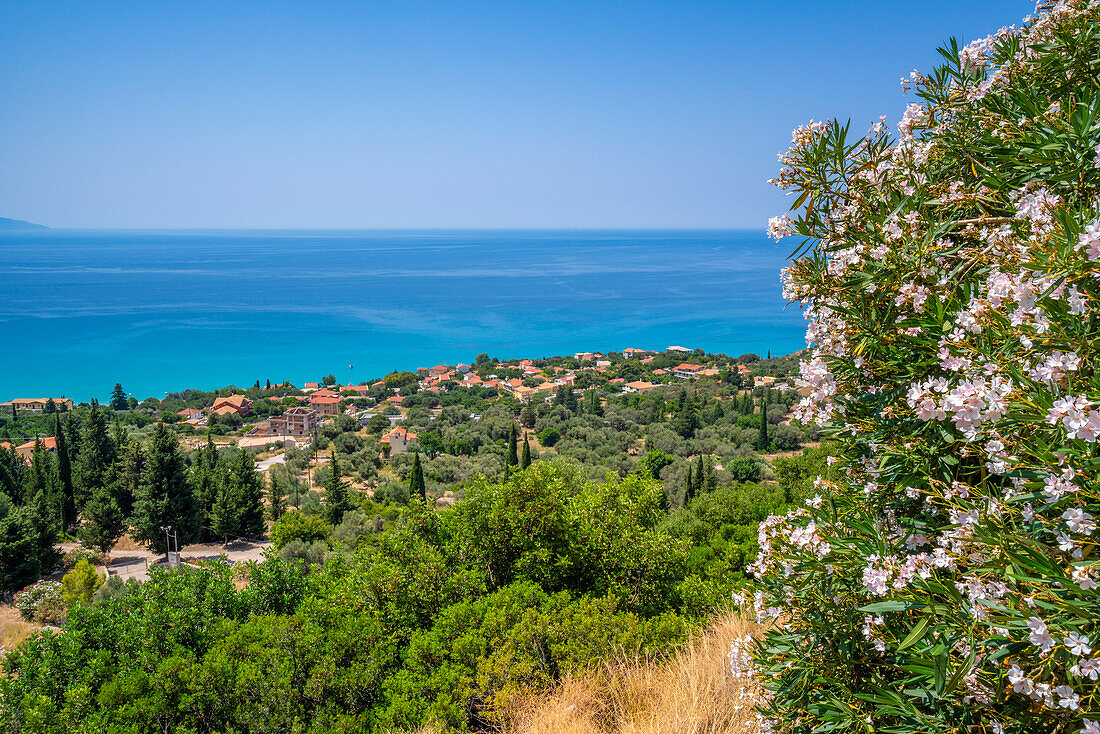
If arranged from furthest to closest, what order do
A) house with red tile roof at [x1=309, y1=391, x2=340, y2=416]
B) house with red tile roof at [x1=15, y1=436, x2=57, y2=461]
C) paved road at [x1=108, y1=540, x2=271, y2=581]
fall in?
house with red tile roof at [x1=309, y1=391, x2=340, y2=416]
house with red tile roof at [x1=15, y1=436, x2=57, y2=461]
paved road at [x1=108, y1=540, x2=271, y2=581]

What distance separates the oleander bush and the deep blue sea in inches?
2690

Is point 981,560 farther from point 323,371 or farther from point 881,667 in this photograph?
point 323,371

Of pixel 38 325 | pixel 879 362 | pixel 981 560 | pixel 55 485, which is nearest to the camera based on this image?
pixel 981 560

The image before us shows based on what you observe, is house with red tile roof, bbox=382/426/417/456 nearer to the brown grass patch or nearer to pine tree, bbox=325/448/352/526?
pine tree, bbox=325/448/352/526

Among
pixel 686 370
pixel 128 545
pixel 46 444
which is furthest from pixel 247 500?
pixel 686 370

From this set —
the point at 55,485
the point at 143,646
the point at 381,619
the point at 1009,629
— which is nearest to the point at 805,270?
the point at 1009,629

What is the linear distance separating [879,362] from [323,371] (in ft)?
240

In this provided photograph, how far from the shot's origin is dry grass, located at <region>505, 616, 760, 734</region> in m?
3.15

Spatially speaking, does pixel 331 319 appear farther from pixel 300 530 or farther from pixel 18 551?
pixel 18 551

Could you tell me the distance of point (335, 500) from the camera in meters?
21.9

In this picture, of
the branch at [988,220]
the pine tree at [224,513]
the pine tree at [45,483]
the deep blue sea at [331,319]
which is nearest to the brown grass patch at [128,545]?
the pine tree at [45,483]

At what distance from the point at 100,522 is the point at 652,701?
70.9ft

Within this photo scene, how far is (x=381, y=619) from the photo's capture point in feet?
21.2

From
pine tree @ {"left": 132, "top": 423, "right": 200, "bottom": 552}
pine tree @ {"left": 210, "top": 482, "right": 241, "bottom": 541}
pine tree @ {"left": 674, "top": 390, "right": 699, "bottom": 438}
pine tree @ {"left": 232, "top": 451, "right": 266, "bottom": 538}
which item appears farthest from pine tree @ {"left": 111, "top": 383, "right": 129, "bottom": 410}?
pine tree @ {"left": 674, "top": 390, "right": 699, "bottom": 438}
